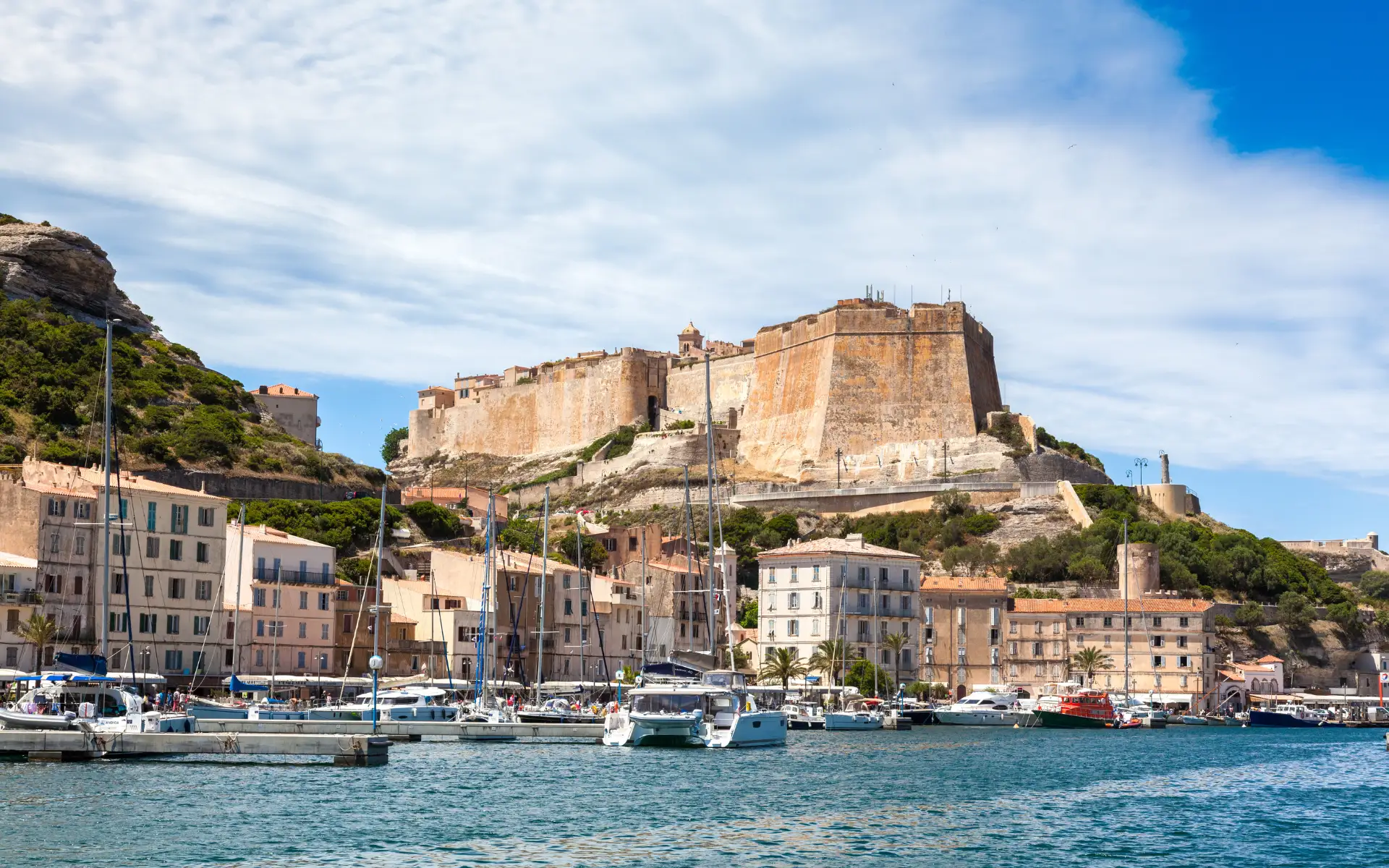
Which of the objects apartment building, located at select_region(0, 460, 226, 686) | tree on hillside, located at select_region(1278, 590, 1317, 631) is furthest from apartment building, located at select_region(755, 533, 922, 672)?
tree on hillside, located at select_region(1278, 590, 1317, 631)

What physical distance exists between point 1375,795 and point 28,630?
3247 centimetres

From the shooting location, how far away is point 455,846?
1008 inches

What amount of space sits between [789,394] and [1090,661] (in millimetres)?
39016

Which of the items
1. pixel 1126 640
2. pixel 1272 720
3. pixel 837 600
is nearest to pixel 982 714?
pixel 837 600

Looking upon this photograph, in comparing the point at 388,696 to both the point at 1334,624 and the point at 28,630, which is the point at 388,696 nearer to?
the point at 28,630

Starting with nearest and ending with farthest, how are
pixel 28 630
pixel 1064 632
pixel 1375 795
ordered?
pixel 1375 795
pixel 28 630
pixel 1064 632

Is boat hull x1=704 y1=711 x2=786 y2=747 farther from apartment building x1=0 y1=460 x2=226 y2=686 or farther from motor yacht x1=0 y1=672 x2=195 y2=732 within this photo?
apartment building x1=0 y1=460 x2=226 y2=686

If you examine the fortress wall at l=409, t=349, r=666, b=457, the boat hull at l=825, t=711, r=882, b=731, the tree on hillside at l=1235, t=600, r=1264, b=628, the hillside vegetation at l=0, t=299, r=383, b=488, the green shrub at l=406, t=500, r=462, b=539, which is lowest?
the boat hull at l=825, t=711, r=882, b=731

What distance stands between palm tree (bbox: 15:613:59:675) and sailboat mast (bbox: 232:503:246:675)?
5.58 metres

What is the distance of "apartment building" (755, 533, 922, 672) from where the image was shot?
2624 inches

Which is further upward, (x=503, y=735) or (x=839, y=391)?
(x=839, y=391)

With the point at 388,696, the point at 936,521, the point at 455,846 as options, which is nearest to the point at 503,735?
the point at 388,696

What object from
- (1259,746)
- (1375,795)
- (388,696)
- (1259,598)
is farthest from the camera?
(1259,598)

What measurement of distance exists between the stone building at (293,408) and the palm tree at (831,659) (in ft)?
171
